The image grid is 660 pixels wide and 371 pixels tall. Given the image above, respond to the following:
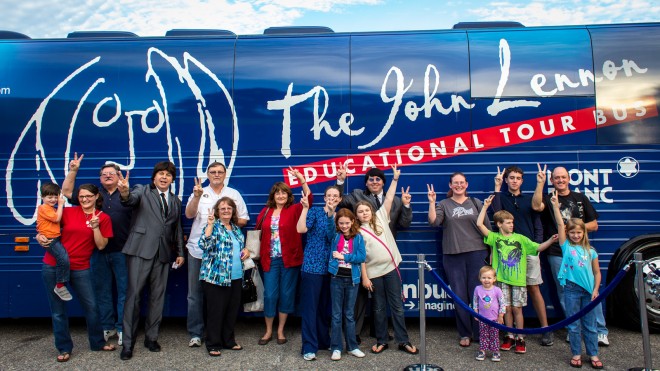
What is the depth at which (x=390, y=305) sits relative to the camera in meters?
5.10

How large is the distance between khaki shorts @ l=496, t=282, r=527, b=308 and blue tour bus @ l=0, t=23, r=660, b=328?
0.47 metres

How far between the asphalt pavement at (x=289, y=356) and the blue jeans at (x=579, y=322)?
0.61ft

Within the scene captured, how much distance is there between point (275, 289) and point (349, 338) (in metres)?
0.98

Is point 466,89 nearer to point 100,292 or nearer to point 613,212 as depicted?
point 613,212

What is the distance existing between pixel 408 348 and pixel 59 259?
11.9 feet

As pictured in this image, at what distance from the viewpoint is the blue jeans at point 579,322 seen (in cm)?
470

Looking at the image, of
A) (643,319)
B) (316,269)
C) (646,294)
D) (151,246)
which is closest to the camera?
(643,319)

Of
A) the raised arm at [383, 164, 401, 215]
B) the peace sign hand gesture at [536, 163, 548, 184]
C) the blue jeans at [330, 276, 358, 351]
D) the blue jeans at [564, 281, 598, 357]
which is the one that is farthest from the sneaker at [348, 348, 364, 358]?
the peace sign hand gesture at [536, 163, 548, 184]

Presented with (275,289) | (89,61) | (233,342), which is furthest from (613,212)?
(89,61)

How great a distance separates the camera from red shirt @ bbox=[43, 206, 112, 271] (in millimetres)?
4934

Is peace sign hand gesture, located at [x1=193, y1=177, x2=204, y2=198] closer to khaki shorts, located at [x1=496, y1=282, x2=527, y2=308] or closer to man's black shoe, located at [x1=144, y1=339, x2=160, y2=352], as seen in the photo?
man's black shoe, located at [x1=144, y1=339, x2=160, y2=352]

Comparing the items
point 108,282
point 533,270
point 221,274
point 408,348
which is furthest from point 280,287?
point 533,270

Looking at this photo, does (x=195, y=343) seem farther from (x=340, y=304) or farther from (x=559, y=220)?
(x=559, y=220)

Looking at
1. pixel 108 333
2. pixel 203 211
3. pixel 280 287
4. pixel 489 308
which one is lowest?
pixel 108 333
